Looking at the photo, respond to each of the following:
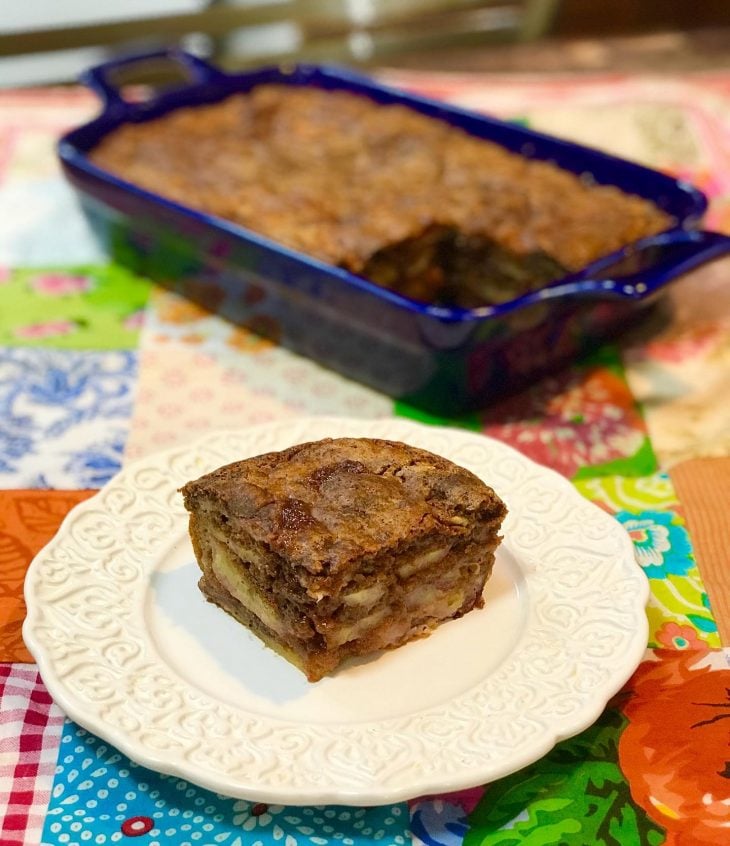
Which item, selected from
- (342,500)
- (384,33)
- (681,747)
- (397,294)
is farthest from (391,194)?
(384,33)

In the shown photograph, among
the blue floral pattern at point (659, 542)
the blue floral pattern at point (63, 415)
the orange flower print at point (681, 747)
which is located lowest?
the blue floral pattern at point (63, 415)

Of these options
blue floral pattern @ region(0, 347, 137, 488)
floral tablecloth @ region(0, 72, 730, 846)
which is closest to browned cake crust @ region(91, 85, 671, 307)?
floral tablecloth @ region(0, 72, 730, 846)

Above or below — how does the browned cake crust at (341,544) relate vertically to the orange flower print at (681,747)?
above

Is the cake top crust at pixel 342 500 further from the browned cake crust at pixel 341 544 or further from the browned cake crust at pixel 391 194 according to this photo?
the browned cake crust at pixel 391 194

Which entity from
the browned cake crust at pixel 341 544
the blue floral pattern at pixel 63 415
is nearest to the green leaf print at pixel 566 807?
the browned cake crust at pixel 341 544

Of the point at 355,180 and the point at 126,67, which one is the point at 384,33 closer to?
the point at 126,67

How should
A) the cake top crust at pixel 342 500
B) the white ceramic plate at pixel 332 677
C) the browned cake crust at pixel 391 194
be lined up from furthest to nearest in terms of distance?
the browned cake crust at pixel 391 194 → the cake top crust at pixel 342 500 → the white ceramic plate at pixel 332 677

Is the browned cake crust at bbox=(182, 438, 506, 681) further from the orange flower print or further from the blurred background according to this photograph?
the blurred background

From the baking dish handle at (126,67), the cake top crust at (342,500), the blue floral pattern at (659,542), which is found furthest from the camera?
the baking dish handle at (126,67)

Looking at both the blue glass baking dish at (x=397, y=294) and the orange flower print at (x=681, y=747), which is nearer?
the orange flower print at (x=681, y=747)
